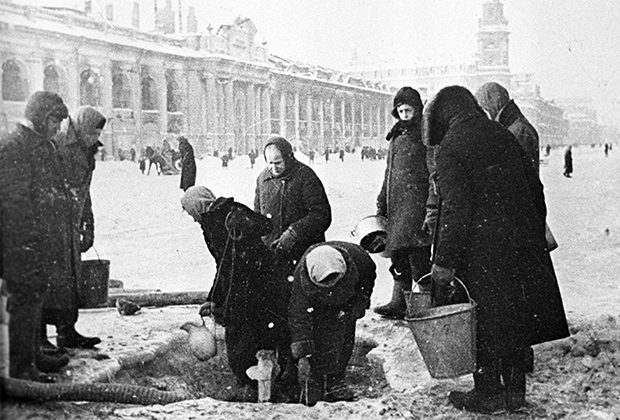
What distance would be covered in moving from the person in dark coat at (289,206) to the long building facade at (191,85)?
7.7 inches

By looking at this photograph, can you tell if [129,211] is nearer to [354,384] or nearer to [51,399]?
[51,399]

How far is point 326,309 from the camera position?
389 cm

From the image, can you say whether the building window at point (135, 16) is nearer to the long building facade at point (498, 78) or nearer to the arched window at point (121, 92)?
the arched window at point (121, 92)

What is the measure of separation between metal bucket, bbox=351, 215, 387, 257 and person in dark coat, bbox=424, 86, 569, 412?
842 mm

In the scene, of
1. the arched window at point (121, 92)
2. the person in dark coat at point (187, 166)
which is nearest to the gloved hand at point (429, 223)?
the person in dark coat at point (187, 166)

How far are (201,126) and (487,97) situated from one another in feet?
4.98

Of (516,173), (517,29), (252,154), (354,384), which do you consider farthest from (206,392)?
(517,29)

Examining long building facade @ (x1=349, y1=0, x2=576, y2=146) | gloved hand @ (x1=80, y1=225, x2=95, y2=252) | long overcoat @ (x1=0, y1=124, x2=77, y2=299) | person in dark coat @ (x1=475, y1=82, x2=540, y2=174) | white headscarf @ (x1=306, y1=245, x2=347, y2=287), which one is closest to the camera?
long overcoat @ (x1=0, y1=124, x2=77, y2=299)

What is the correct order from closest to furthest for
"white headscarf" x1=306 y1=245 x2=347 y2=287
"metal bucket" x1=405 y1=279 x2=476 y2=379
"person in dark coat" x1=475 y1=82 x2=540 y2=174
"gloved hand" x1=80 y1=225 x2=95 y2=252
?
"metal bucket" x1=405 y1=279 x2=476 y2=379 → "white headscarf" x1=306 y1=245 x2=347 y2=287 → "gloved hand" x1=80 y1=225 x2=95 y2=252 → "person in dark coat" x1=475 y1=82 x2=540 y2=174

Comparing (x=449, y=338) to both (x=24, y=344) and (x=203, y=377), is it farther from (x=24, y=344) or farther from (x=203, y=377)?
(x=24, y=344)

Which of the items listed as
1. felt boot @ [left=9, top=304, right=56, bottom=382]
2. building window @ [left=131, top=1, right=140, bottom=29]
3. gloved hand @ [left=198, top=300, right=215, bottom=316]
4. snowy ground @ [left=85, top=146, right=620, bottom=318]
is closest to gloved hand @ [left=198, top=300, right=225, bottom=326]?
gloved hand @ [left=198, top=300, right=215, bottom=316]

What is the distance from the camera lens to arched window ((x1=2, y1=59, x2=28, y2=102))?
3.46m

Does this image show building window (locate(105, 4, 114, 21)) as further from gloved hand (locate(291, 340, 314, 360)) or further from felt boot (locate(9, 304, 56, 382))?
gloved hand (locate(291, 340, 314, 360))

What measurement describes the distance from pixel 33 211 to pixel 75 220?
0.96ft
